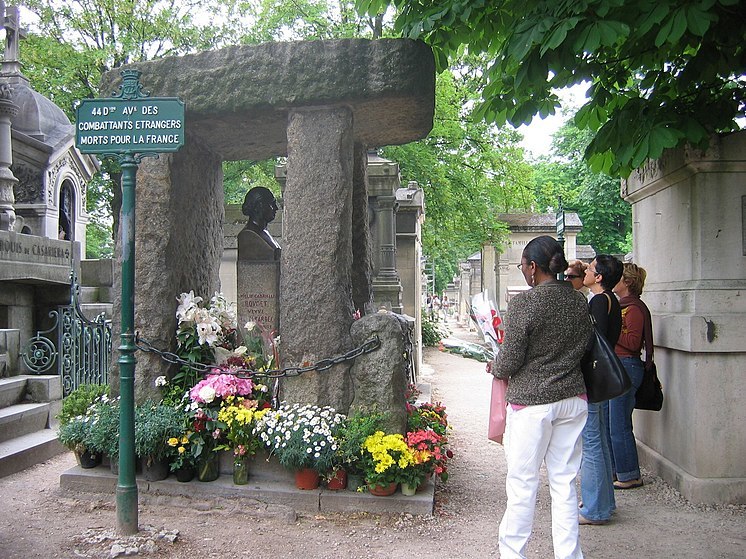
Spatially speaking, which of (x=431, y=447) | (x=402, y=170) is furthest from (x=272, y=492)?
(x=402, y=170)

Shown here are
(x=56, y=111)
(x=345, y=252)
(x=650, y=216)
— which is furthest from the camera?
(x=56, y=111)

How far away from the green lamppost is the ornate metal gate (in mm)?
3507

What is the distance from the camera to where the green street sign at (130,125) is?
4156mm

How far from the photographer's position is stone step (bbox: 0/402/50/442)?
6180mm

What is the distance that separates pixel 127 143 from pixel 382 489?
292 centimetres

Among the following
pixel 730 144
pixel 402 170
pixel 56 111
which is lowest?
pixel 730 144

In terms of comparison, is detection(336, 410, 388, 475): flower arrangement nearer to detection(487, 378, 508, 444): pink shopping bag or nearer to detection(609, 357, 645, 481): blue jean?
detection(487, 378, 508, 444): pink shopping bag

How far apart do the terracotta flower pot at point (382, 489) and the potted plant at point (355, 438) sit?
14 centimetres

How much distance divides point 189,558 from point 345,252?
240 centimetres

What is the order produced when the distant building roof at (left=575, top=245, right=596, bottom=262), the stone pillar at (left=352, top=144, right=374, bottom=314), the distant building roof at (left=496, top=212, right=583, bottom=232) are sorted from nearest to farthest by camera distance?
the stone pillar at (left=352, top=144, right=374, bottom=314), the distant building roof at (left=575, top=245, right=596, bottom=262), the distant building roof at (left=496, top=212, right=583, bottom=232)

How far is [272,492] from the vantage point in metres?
4.76

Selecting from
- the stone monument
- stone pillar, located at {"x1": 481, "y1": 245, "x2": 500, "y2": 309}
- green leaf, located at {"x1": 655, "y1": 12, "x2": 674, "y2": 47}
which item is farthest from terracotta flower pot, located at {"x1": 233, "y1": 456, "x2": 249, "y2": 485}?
stone pillar, located at {"x1": 481, "y1": 245, "x2": 500, "y2": 309}

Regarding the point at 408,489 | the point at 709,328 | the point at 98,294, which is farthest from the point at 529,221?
the point at 408,489

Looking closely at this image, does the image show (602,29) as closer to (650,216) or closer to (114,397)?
(650,216)
